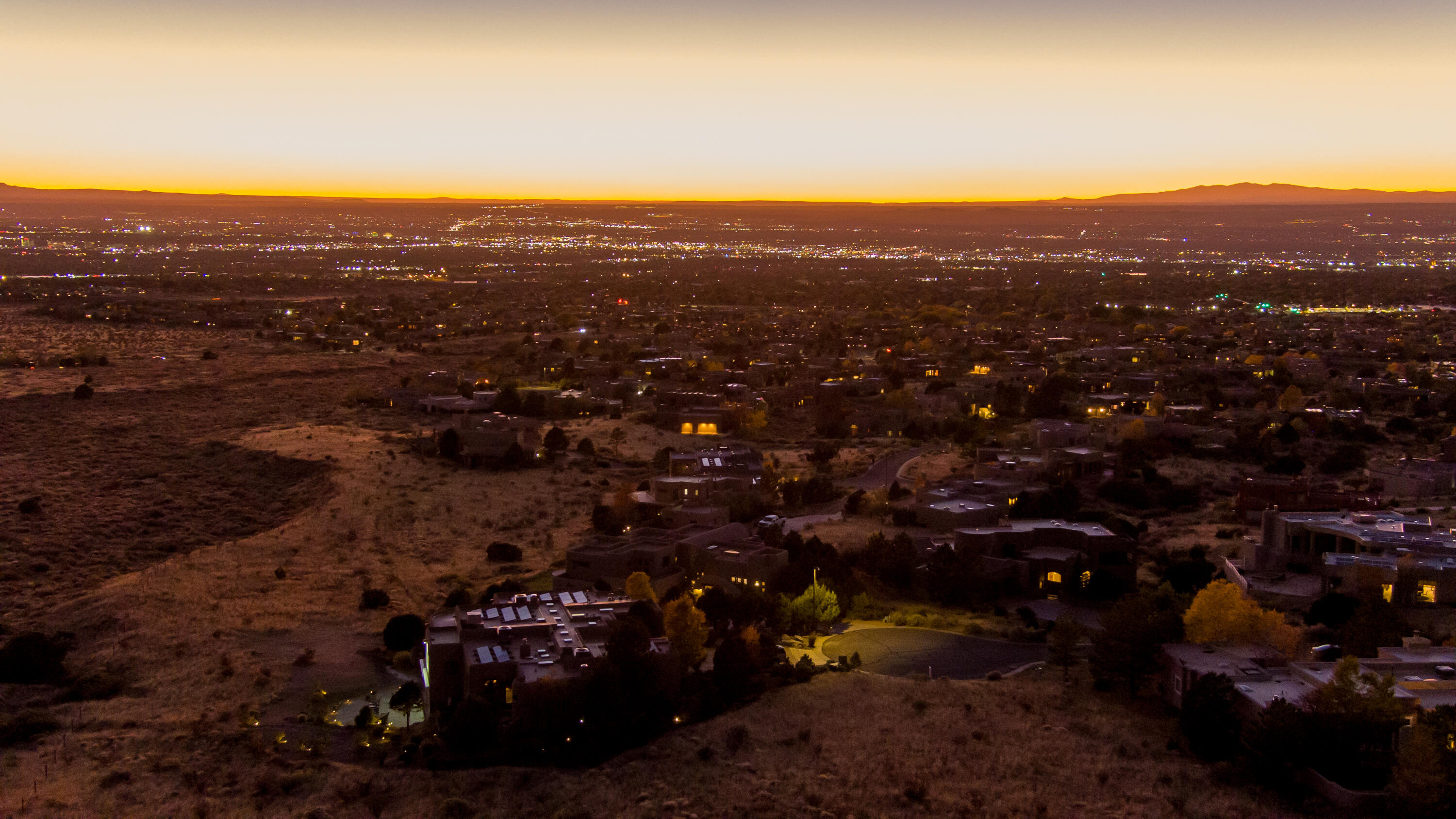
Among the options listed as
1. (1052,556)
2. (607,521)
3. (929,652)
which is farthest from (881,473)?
(929,652)

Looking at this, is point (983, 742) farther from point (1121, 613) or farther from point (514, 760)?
point (514, 760)

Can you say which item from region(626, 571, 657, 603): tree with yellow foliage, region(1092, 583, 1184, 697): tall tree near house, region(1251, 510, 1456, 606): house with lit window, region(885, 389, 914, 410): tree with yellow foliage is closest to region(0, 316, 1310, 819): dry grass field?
region(1092, 583, 1184, 697): tall tree near house

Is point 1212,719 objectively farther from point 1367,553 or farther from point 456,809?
point 456,809

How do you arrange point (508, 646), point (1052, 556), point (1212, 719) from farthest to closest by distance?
point (1052, 556), point (508, 646), point (1212, 719)

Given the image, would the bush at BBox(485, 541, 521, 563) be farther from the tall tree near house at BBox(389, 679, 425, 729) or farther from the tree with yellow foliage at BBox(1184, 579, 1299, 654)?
the tree with yellow foliage at BBox(1184, 579, 1299, 654)

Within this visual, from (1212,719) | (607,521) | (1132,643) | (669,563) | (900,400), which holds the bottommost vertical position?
(900,400)

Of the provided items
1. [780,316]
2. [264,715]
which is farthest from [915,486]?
[780,316]

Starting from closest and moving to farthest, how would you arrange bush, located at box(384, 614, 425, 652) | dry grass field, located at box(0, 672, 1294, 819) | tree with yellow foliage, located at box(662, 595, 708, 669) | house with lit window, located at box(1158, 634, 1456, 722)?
dry grass field, located at box(0, 672, 1294, 819)
house with lit window, located at box(1158, 634, 1456, 722)
tree with yellow foliage, located at box(662, 595, 708, 669)
bush, located at box(384, 614, 425, 652)
